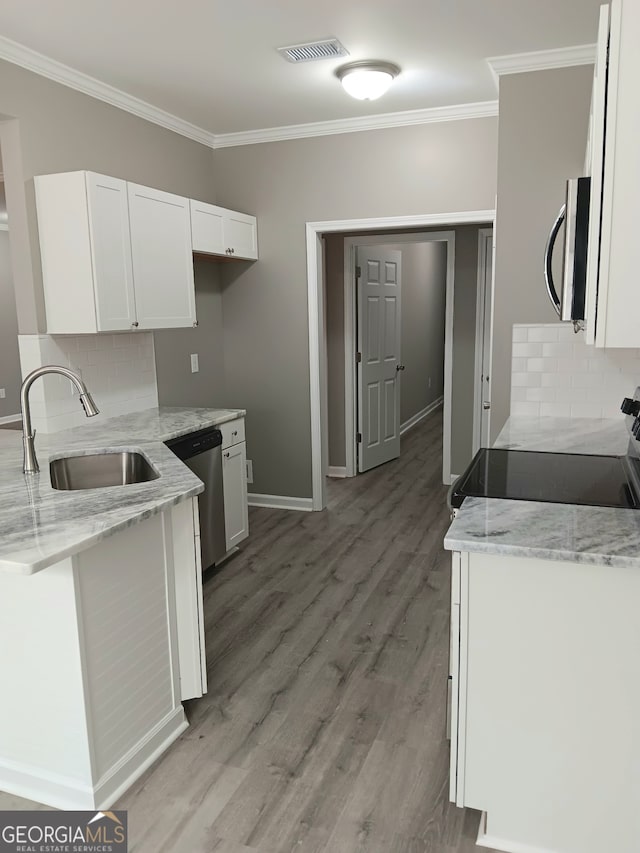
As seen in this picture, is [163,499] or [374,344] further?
[374,344]

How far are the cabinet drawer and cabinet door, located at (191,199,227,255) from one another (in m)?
1.08

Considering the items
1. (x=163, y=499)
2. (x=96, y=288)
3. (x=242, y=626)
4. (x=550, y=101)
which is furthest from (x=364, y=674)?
(x=550, y=101)

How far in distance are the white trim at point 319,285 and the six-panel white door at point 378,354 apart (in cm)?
106

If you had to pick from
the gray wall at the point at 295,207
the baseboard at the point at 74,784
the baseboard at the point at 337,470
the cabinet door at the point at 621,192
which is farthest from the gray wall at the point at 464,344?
the cabinet door at the point at 621,192

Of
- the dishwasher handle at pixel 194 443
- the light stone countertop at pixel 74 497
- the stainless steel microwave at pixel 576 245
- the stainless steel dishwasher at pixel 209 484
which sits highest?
the stainless steel microwave at pixel 576 245

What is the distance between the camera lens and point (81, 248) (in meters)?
3.13

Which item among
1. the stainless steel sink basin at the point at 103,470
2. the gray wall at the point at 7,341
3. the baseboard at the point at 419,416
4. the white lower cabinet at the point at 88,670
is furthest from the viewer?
the baseboard at the point at 419,416

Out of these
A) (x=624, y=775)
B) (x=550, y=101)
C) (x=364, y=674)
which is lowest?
(x=364, y=674)

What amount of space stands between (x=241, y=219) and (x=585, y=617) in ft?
11.9

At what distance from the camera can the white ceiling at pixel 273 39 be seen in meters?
2.67

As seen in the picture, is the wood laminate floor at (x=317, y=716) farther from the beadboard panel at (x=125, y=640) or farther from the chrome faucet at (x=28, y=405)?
the chrome faucet at (x=28, y=405)

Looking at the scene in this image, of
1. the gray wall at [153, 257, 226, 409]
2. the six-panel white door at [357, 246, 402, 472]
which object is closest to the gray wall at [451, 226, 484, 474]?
the six-panel white door at [357, 246, 402, 472]

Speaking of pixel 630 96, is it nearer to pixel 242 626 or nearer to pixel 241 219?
pixel 242 626

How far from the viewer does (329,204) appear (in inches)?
176
